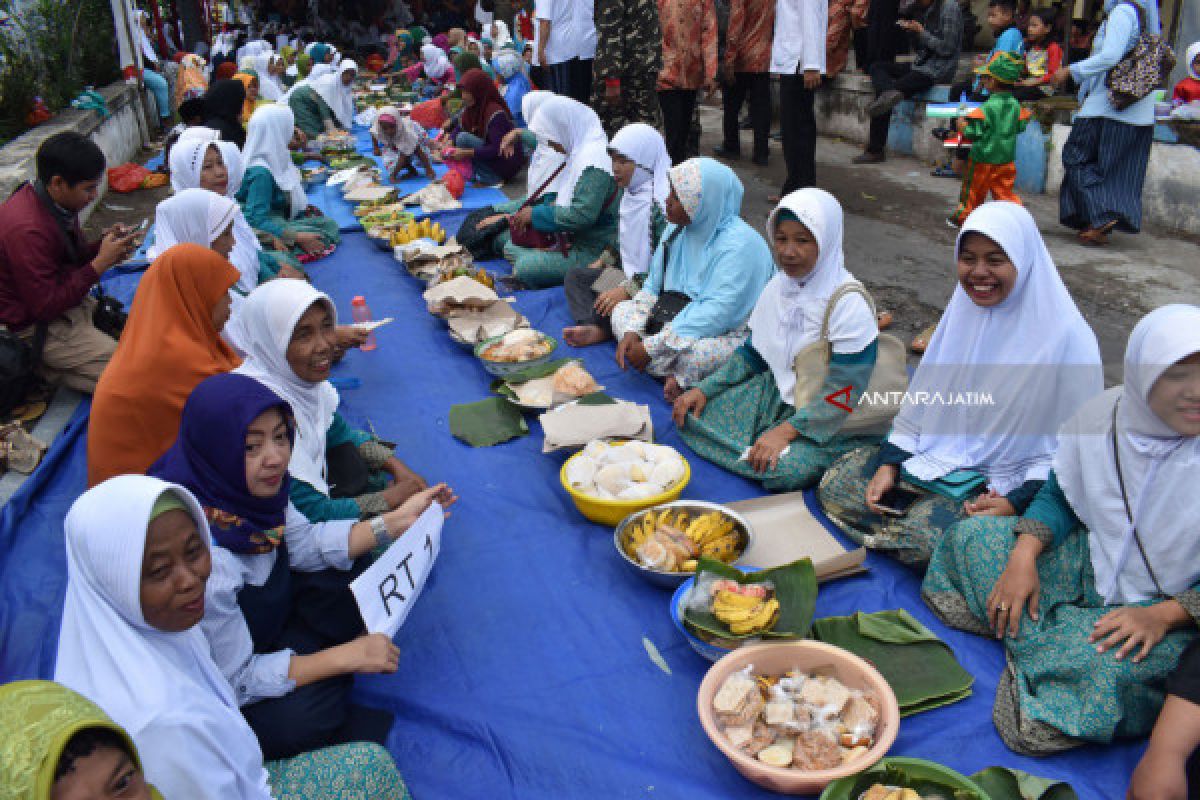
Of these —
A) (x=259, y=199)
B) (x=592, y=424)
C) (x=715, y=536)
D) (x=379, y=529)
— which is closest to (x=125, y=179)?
(x=259, y=199)

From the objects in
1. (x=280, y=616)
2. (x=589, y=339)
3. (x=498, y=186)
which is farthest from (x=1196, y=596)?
(x=498, y=186)

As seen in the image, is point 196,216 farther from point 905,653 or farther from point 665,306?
point 905,653

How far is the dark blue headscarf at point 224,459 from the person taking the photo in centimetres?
196

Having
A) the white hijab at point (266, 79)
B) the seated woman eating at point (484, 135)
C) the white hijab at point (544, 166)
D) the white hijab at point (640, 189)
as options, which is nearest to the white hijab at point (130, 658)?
the white hijab at point (640, 189)

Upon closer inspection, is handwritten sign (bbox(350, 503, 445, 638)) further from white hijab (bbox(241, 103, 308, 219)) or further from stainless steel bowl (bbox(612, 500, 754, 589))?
white hijab (bbox(241, 103, 308, 219))

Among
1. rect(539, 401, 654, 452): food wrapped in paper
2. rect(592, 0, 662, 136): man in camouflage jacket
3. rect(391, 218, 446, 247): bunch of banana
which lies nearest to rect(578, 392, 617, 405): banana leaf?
rect(539, 401, 654, 452): food wrapped in paper

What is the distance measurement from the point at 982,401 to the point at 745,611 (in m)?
1.09

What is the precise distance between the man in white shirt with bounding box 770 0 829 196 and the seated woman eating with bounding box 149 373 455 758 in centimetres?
518

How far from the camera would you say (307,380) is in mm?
2721

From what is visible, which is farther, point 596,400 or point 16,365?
point 16,365

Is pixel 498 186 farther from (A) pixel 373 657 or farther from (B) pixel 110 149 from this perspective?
(A) pixel 373 657

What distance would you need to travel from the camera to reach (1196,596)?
1.96 meters

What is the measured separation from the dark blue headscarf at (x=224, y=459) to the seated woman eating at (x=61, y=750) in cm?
80

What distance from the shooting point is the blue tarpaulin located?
2.05 metres
